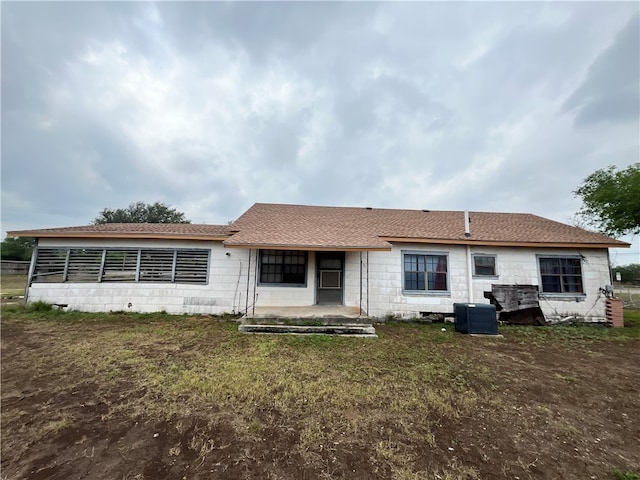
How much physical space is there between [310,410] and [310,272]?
19.4 feet

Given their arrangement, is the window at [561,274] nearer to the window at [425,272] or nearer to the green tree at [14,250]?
the window at [425,272]

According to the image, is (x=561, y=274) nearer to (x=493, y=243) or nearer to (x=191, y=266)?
(x=493, y=243)

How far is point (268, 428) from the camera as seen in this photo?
289 centimetres

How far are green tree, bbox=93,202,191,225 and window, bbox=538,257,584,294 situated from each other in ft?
127

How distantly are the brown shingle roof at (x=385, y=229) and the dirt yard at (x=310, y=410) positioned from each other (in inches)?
124

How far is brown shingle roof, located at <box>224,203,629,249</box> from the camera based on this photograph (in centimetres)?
822

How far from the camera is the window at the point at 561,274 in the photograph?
9.21 meters

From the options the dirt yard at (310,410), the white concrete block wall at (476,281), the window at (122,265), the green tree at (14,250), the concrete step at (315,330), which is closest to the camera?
the dirt yard at (310,410)

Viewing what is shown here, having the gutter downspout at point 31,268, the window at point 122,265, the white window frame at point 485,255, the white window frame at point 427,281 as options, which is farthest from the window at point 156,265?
the white window frame at point 485,255

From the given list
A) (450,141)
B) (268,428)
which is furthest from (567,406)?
(450,141)

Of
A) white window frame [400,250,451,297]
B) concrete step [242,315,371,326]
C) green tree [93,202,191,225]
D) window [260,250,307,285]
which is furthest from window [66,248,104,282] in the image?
green tree [93,202,191,225]

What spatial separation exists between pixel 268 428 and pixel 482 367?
4319mm

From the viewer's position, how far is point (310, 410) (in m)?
3.27

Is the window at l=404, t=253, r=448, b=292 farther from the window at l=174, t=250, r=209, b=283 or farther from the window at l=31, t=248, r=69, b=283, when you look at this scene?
the window at l=31, t=248, r=69, b=283
